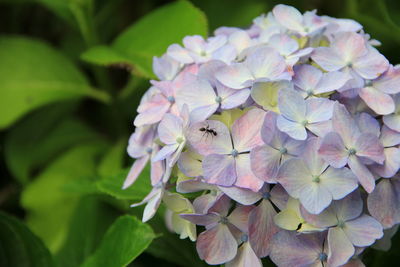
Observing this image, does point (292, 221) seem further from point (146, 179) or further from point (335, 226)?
point (146, 179)

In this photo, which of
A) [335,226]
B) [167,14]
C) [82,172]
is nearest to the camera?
[335,226]

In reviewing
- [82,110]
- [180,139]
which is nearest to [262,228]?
[180,139]

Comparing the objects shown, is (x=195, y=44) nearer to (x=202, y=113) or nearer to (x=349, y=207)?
(x=202, y=113)

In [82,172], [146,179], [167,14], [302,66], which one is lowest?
[82,172]

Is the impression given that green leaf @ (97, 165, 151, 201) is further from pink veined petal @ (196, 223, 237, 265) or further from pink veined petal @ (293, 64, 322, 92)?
pink veined petal @ (293, 64, 322, 92)

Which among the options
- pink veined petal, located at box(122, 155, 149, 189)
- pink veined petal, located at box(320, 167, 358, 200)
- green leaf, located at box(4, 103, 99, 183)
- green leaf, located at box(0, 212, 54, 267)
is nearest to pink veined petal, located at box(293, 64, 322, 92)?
pink veined petal, located at box(320, 167, 358, 200)

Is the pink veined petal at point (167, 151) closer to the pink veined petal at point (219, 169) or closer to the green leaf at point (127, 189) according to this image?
the pink veined petal at point (219, 169)

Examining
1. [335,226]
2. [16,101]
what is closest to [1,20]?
[16,101]

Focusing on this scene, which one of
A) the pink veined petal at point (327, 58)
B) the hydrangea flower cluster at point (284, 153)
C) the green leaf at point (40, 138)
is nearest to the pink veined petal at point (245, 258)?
the hydrangea flower cluster at point (284, 153)
